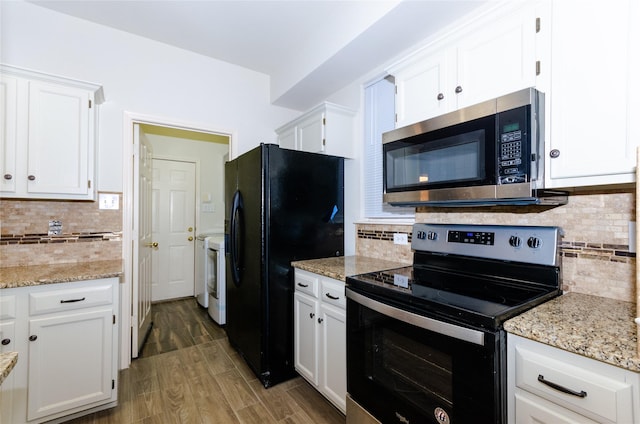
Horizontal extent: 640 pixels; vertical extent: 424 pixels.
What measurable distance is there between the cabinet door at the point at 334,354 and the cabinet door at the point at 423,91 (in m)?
1.20

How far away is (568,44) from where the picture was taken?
3.69ft

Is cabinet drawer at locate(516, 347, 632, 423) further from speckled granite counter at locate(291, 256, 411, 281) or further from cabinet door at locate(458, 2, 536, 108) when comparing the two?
cabinet door at locate(458, 2, 536, 108)

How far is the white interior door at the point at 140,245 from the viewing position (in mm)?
2473

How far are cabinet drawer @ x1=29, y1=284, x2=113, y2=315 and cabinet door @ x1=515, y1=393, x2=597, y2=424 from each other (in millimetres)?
2117

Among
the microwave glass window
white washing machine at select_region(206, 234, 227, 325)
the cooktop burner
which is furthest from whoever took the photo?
white washing machine at select_region(206, 234, 227, 325)

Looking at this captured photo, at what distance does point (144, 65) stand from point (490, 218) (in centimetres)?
286

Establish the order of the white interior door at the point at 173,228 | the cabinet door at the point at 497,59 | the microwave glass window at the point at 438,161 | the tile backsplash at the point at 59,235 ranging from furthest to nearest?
the white interior door at the point at 173,228 < the tile backsplash at the point at 59,235 < the microwave glass window at the point at 438,161 < the cabinet door at the point at 497,59

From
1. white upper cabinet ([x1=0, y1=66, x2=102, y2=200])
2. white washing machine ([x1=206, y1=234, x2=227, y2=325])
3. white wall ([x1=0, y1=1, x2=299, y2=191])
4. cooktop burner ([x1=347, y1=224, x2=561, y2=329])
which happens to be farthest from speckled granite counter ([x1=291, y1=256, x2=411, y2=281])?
white upper cabinet ([x1=0, y1=66, x2=102, y2=200])

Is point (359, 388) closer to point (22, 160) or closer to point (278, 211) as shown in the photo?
point (278, 211)

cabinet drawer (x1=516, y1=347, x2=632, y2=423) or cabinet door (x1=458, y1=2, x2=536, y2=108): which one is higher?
cabinet door (x1=458, y1=2, x2=536, y2=108)

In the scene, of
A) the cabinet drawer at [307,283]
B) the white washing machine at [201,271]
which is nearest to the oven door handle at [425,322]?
the cabinet drawer at [307,283]

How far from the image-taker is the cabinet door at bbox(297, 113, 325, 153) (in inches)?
94.6

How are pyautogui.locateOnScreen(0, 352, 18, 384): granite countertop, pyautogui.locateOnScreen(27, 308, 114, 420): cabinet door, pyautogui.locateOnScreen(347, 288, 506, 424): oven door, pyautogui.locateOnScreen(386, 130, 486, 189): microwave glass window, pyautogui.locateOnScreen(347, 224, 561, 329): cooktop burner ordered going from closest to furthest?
1. pyautogui.locateOnScreen(0, 352, 18, 384): granite countertop
2. pyautogui.locateOnScreen(347, 288, 506, 424): oven door
3. pyautogui.locateOnScreen(347, 224, 561, 329): cooktop burner
4. pyautogui.locateOnScreen(386, 130, 486, 189): microwave glass window
5. pyautogui.locateOnScreen(27, 308, 114, 420): cabinet door

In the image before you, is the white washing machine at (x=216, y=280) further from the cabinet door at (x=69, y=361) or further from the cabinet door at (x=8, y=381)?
the cabinet door at (x=8, y=381)
